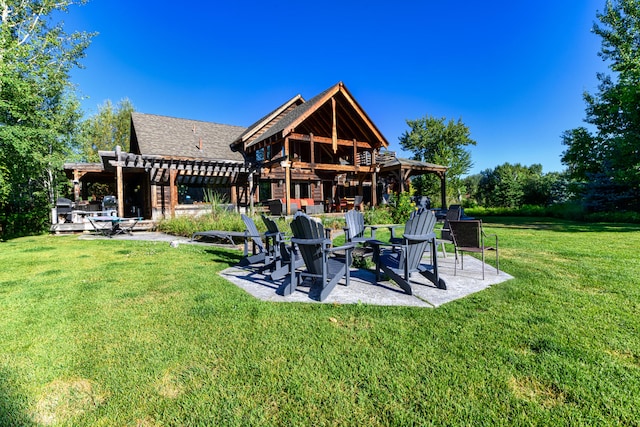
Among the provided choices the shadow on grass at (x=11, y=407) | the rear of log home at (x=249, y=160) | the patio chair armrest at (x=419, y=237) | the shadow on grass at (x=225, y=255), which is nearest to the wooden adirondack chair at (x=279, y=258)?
the shadow on grass at (x=225, y=255)

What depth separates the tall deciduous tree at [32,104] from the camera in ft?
33.0

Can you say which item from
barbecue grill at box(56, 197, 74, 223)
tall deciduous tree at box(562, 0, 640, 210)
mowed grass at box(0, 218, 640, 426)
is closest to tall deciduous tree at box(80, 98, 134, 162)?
barbecue grill at box(56, 197, 74, 223)

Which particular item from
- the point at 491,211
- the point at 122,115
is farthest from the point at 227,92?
the point at 491,211

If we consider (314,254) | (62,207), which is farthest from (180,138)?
(314,254)

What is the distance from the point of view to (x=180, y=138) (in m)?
16.5

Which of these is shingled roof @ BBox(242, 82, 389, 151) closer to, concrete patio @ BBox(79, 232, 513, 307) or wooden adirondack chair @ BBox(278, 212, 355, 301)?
concrete patio @ BBox(79, 232, 513, 307)

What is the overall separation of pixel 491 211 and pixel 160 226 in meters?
22.3

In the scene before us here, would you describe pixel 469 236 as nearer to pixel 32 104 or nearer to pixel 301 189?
pixel 301 189

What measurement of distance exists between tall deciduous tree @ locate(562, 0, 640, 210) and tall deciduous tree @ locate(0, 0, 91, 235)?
83.4 ft

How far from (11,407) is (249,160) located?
52.7 ft

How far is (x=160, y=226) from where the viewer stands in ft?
39.0

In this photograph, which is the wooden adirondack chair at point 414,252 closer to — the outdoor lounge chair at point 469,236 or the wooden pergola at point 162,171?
the outdoor lounge chair at point 469,236

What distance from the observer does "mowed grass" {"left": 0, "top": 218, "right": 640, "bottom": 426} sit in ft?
5.75

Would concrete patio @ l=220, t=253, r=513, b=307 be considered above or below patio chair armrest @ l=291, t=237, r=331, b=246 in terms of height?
below
